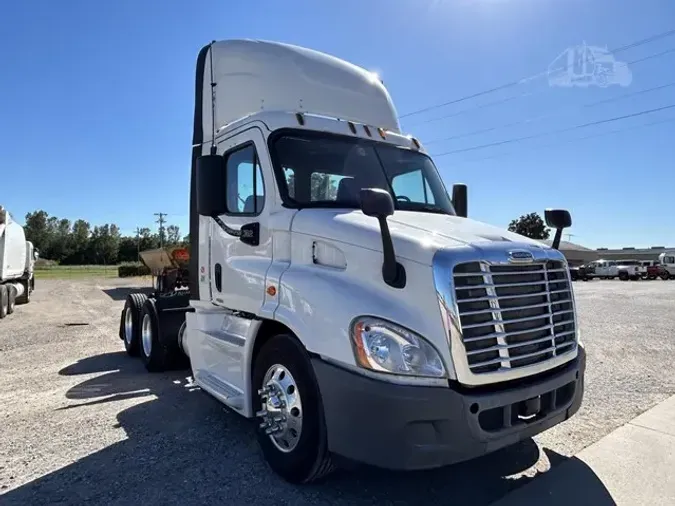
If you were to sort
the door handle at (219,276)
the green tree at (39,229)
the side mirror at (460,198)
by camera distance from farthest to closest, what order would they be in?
the green tree at (39,229) < the side mirror at (460,198) < the door handle at (219,276)

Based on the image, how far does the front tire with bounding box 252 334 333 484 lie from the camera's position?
3.24m

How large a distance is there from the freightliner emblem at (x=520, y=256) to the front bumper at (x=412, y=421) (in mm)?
810

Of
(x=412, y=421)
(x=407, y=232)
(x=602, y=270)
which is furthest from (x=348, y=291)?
(x=602, y=270)

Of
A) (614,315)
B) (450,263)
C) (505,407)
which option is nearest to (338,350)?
(450,263)

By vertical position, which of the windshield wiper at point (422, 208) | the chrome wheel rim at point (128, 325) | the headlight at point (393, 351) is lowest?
the chrome wheel rim at point (128, 325)

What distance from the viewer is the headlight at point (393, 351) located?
286 centimetres

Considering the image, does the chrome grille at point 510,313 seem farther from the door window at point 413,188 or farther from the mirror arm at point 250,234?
the mirror arm at point 250,234

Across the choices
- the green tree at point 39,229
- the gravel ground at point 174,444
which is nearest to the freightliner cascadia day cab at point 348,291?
the gravel ground at point 174,444

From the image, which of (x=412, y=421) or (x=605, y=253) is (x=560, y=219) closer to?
(x=412, y=421)

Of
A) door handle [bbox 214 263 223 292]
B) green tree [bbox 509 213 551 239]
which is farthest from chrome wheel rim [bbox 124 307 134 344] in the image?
green tree [bbox 509 213 551 239]

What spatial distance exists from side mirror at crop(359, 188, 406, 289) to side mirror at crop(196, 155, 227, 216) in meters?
1.73

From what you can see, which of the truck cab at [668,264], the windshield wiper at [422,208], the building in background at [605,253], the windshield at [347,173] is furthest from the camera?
the building in background at [605,253]

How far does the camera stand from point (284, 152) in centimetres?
412

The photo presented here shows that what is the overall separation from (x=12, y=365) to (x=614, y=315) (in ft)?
47.1
